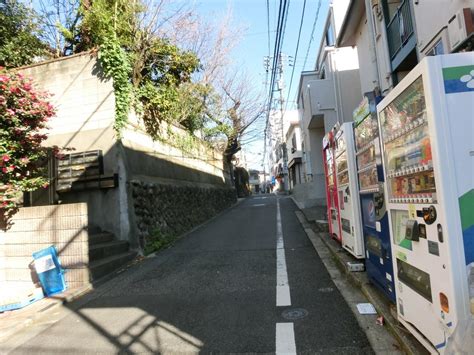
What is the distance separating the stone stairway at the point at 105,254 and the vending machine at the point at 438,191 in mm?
5900

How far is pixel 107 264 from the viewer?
24.0 feet

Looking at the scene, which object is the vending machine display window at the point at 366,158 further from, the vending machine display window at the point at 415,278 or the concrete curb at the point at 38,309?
the concrete curb at the point at 38,309

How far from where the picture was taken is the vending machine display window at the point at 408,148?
8.73 ft

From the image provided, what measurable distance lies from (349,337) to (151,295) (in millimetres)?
3314

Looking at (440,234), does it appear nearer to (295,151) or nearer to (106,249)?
(106,249)

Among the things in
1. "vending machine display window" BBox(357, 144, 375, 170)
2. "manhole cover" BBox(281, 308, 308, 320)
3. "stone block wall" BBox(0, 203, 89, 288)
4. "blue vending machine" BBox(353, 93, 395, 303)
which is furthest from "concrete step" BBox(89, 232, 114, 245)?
"vending machine display window" BBox(357, 144, 375, 170)

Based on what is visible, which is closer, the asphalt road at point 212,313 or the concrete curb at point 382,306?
the concrete curb at point 382,306

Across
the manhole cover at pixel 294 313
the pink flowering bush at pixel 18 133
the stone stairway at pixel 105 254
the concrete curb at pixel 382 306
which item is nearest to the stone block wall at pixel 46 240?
the stone stairway at pixel 105 254

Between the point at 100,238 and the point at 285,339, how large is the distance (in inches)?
228

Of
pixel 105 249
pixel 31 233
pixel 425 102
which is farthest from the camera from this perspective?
pixel 105 249

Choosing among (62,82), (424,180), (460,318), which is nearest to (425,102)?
(424,180)

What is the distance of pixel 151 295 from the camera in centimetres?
571

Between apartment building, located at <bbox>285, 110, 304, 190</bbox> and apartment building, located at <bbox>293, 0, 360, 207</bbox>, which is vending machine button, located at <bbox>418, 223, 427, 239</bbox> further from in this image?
apartment building, located at <bbox>285, 110, 304, 190</bbox>

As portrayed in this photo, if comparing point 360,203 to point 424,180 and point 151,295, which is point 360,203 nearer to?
point 424,180
